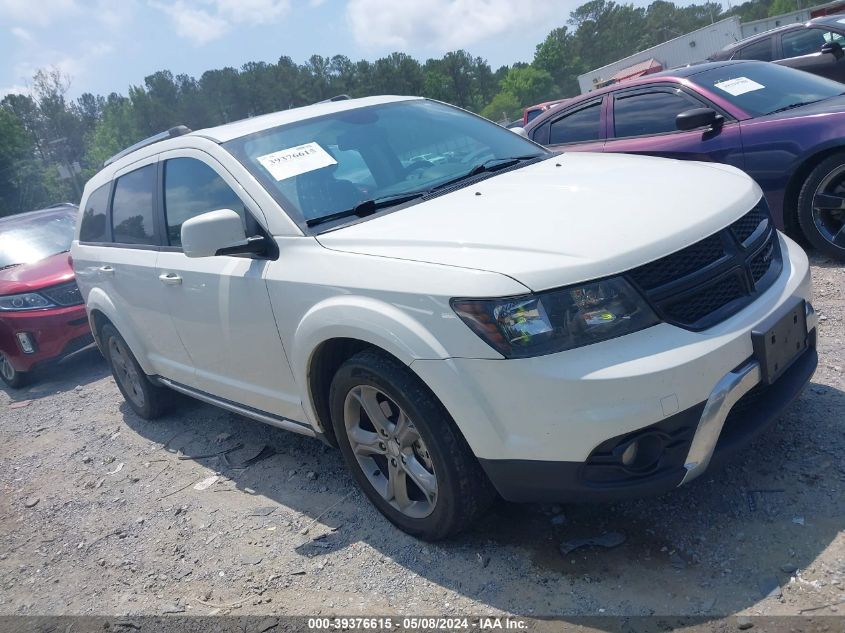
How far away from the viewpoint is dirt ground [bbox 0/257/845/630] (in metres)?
2.57

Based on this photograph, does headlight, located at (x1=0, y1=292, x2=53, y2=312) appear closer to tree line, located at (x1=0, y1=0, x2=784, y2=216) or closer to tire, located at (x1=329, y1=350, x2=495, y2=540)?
tire, located at (x1=329, y1=350, x2=495, y2=540)

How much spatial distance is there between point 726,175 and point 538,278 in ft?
4.43

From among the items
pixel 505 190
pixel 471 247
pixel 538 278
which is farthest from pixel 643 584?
pixel 505 190

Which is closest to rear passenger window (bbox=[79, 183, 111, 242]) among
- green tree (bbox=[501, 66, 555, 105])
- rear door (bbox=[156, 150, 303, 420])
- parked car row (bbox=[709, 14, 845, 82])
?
rear door (bbox=[156, 150, 303, 420])

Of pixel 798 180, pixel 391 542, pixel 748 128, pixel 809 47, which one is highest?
pixel 809 47

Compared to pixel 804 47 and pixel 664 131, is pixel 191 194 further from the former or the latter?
pixel 804 47

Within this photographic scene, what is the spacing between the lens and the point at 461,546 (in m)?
3.03

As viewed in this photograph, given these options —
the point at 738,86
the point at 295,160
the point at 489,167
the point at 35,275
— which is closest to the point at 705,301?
the point at 489,167

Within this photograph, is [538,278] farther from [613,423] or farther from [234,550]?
[234,550]

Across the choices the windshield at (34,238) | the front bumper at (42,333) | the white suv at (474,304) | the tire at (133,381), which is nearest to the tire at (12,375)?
the front bumper at (42,333)

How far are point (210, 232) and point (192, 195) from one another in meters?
0.93

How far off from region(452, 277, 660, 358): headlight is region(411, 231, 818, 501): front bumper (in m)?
0.04

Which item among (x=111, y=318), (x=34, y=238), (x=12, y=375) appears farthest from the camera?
(x=34, y=238)

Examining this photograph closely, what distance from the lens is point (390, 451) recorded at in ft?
10.0
